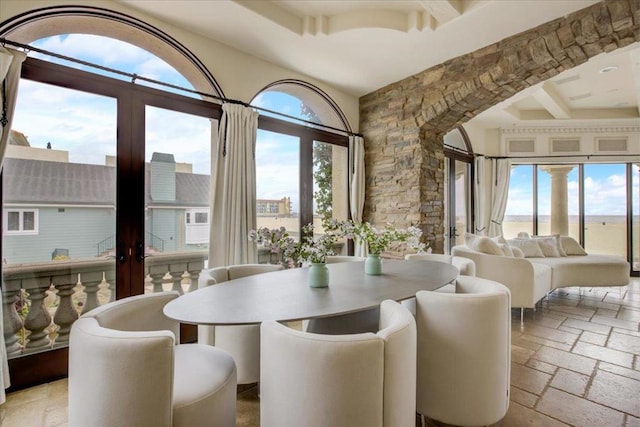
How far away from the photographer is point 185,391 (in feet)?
4.11

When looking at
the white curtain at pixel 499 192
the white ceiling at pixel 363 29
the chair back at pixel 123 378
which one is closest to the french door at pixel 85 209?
the white ceiling at pixel 363 29

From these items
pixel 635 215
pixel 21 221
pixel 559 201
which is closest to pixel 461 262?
pixel 21 221

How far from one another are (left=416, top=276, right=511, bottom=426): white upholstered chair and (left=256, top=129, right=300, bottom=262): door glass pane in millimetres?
2333

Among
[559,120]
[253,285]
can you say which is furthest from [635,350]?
[559,120]

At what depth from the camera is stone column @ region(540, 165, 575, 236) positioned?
21.6 ft

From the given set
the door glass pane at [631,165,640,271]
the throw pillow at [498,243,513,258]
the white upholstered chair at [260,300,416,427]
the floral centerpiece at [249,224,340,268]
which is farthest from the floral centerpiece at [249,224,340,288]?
the door glass pane at [631,165,640,271]

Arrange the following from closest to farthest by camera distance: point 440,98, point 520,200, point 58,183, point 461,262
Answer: point 58,183
point 461,262
point 440,98
point 520,200

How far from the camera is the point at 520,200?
22.5 feet

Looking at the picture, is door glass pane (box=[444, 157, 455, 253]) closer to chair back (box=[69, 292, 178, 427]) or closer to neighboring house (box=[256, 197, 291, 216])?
neighboring house (box=[256, 197, 291, 216])

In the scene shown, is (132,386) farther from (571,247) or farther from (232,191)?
(571,247)

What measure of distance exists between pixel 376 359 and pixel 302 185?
3122mm

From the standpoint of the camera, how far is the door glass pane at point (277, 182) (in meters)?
3.64

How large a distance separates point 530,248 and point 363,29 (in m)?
4.14

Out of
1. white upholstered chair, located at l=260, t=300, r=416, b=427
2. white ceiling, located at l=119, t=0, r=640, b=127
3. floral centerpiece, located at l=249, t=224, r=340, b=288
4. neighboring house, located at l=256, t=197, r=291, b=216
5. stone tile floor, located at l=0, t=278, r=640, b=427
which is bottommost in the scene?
stone tile floor, located at l=0, t=278, r=640, b=427
